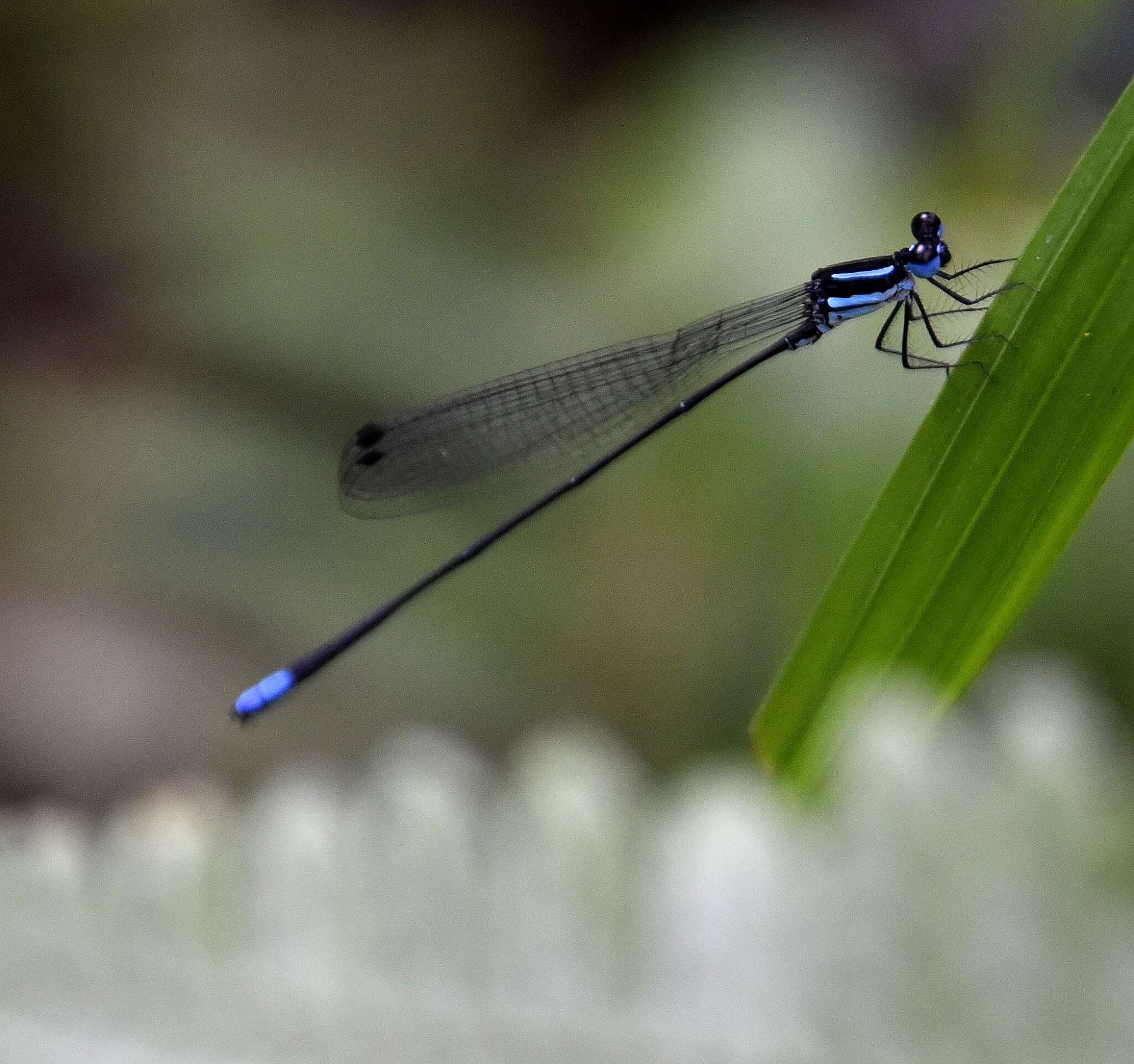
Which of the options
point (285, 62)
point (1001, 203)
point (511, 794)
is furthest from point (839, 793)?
point (285, 62)

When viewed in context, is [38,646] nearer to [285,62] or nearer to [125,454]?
[125,454]

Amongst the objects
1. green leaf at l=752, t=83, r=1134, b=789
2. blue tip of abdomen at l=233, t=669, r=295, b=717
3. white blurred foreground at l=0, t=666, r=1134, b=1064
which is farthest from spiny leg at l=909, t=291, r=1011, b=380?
blue tip of abdomen at l=233, t=669, r=295, b=717

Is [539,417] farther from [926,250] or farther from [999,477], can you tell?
[999,477]

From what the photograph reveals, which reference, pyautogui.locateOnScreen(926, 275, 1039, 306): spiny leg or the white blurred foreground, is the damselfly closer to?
pyautogui.locateOnScreen(926, 275, 1039, 306): spiny leg

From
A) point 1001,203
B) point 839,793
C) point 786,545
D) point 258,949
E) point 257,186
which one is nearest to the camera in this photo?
point 839,793

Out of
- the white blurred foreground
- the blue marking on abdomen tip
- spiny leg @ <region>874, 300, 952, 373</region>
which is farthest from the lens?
the blue marking on abdomen tip

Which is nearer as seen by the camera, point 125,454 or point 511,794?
point 511,794
